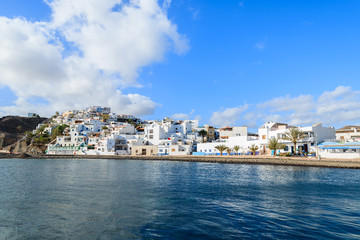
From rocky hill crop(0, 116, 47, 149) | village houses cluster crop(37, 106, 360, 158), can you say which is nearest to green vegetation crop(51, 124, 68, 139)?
village houses cluster crop(37, 106, 360, 158)

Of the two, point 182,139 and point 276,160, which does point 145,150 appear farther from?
point 276,160

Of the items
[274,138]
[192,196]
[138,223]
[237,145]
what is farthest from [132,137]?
[138,223]

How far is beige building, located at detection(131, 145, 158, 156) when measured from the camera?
9756 cm

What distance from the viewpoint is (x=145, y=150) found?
98.6m

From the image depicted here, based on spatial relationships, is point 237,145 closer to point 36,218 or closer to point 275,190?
point 275,190

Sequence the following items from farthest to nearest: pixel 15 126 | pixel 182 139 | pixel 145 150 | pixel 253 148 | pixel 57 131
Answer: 1. pixel 15 126
2. pixel 57 131
3. pixel 182 139
4. pixel 145 150
5. pixel 253 148

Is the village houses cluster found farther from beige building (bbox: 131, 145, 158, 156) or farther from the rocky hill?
the rocky hill

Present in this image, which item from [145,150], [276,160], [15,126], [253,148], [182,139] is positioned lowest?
[276,160]

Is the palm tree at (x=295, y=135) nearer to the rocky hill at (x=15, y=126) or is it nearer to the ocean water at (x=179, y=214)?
the ocean water at (x=179, y=214)

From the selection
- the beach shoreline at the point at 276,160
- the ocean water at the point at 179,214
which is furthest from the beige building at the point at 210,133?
the ocean water at the point at 179,214

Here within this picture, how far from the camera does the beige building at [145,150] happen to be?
97562 millimetres

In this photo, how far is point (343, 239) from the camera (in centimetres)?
1134

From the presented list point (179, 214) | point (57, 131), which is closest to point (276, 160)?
point (179, 214)

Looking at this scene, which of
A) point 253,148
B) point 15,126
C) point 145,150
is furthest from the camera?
point 15,126
